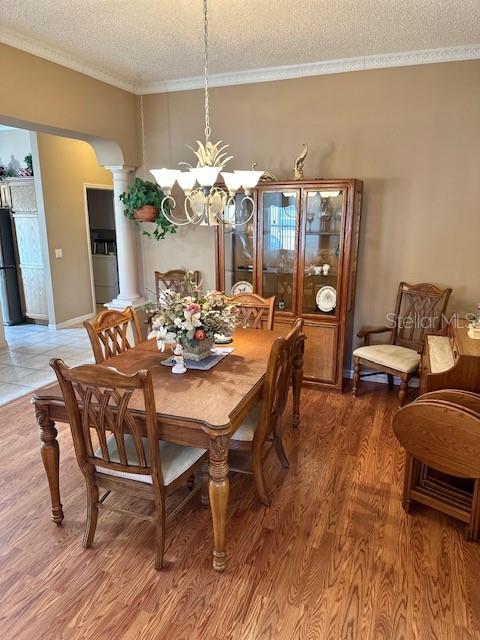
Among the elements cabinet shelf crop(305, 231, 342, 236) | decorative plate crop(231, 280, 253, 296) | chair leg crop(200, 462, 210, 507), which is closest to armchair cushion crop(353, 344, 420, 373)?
cabinet shelf crop(305, 231, 342, 236)

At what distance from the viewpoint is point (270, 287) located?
4.31 metres

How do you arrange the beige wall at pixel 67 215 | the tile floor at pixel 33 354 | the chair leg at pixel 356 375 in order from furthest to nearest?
the beige wall at pixel 67 215, the tile floor at pixel 33 354, the chair leg at pixel 356 375

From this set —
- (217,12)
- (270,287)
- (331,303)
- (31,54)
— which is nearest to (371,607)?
(331,303)

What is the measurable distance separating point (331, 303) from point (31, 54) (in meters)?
3.18

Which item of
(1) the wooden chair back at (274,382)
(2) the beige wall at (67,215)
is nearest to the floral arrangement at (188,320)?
(1) the wooden chair back at (274,382)

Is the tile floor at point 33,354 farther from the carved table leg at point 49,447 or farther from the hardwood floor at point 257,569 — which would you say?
the carved table leg at point 49,447

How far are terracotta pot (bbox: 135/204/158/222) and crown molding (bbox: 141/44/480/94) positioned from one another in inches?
50.3

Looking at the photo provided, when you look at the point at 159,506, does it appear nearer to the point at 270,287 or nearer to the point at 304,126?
the point at 270,287

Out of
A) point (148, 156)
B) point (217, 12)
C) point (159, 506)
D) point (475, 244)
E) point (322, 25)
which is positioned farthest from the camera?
point (148, 156)

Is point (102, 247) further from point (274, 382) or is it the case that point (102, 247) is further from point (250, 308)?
point (274, 382)

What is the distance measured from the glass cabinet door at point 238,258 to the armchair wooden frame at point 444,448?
2.43 metres

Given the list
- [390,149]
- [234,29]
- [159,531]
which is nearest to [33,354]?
[159,531]

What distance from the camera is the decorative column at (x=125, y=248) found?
4.74m

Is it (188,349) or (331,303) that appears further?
(331,303)
